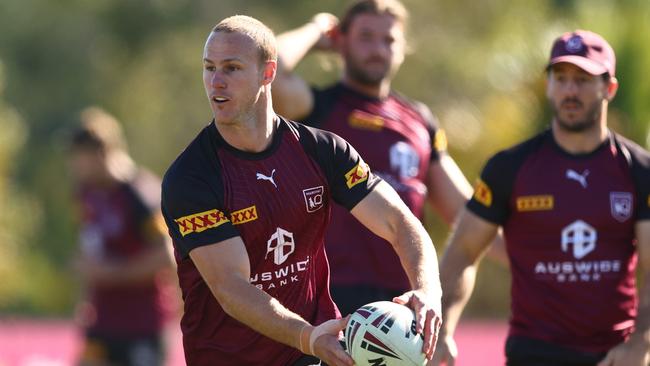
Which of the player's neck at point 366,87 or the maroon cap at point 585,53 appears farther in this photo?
the player's neck at point 366,87

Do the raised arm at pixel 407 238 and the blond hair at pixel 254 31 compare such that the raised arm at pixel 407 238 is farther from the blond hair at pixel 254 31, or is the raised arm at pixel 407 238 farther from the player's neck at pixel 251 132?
the blond hair at pixel 254 31

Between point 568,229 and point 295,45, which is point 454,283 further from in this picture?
point 295,45

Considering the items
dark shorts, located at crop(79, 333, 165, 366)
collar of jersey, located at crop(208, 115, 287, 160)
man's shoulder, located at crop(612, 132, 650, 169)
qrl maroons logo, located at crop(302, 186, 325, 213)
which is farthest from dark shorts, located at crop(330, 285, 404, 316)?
dark shorts, located at crop(79, 333, 165, 366)

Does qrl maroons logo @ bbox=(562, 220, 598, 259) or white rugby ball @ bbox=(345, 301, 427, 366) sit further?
qrl maroons logo @ bbox=(562, 220, 598, 259)

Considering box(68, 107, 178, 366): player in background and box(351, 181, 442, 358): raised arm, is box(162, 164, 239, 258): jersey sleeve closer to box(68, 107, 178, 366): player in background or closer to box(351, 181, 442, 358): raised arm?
box(351, 181, 442, 358): raised arm

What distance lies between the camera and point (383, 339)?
243 inches

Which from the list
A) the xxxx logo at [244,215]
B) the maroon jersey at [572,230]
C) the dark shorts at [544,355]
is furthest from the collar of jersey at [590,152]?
the xxxx logo at [244,215]

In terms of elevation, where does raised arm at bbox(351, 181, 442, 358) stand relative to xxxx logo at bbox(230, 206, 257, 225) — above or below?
below

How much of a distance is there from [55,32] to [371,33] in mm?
30019

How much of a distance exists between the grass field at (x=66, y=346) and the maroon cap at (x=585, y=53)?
740cm

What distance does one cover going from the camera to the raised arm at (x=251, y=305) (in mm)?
6242

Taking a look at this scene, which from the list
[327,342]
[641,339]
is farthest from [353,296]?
[327,342]

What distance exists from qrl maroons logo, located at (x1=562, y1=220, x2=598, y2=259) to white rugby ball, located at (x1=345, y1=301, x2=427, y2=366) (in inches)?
81.5

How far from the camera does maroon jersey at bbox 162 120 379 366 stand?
6.68m
